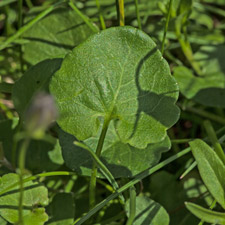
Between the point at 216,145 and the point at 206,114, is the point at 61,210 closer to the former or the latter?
the point at 216,145

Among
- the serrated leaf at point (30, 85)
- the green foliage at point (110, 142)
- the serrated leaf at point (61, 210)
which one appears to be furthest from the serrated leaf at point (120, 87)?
the serrated leaf at point (61, 210)

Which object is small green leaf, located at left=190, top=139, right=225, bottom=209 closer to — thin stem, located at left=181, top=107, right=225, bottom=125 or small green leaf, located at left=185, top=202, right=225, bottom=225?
small green leaf, located at left=185, top=202, right=225, bottom=225

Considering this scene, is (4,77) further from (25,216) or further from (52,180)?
(25,216)

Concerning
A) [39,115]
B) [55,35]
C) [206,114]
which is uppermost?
[39,115]

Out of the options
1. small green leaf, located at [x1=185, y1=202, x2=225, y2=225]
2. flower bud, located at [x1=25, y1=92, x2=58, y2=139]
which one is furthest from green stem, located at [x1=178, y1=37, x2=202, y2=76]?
flower bud, located at [x1=25, y1=92, x2=58, y2=139]

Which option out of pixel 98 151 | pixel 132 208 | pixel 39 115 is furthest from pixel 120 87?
pixel 39 115

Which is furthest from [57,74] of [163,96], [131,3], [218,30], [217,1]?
[217,1]
